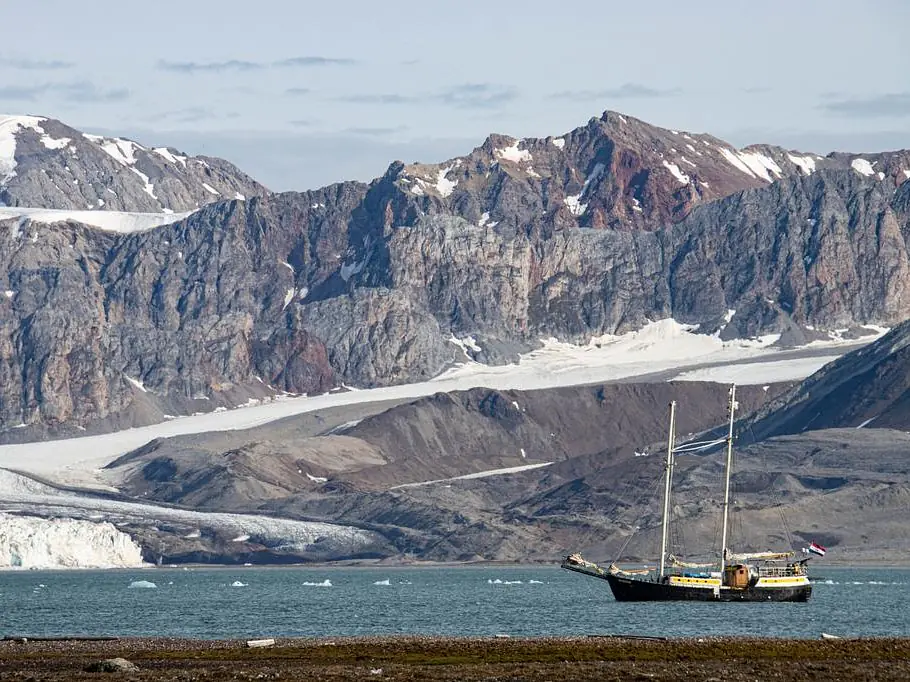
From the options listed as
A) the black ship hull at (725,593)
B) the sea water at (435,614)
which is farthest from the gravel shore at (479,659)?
the black ship hull at (725,593)

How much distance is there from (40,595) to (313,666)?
357 ft

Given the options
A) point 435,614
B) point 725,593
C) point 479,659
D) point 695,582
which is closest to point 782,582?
point 725,593

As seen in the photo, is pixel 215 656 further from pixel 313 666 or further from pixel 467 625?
pixel 467 625

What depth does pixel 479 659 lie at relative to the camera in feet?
262

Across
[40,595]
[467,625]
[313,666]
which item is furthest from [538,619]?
[40,595]

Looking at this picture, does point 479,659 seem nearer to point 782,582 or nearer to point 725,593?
point 725,593

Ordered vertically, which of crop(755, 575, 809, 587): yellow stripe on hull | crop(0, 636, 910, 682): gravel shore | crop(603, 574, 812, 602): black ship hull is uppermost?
crop(0, 636, 910, 682): gravel shore

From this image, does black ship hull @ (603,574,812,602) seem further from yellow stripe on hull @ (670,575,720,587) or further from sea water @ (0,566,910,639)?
sea water @ (0,566,910,639)

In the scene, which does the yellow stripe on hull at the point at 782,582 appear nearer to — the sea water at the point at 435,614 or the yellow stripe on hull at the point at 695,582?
the sea water at the point at 435,614

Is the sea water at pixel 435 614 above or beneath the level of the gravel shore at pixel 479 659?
beneath

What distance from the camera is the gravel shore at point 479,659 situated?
72688mm

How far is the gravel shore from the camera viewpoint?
238 ft

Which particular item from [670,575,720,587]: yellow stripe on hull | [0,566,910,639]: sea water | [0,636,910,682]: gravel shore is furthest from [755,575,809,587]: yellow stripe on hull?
[0,636,910,682]: gravel shore

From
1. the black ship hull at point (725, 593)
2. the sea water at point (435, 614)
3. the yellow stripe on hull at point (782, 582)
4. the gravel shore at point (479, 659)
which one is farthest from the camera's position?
the yellow stripe on hull at point (782, 582)
